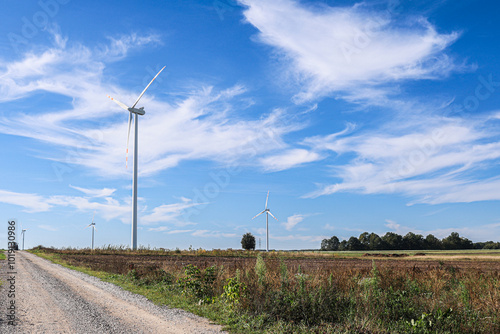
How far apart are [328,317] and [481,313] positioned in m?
4.26

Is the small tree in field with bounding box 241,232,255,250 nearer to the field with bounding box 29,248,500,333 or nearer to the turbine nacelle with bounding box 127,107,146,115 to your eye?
the turbine nacelle with bounding box 127,107,146,115

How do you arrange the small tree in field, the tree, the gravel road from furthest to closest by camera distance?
the tree
the small tree in field
the gravel road

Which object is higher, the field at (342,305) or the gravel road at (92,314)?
the field at (342,305)

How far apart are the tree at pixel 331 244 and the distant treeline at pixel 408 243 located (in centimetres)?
215

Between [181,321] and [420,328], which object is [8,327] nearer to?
[181,321]

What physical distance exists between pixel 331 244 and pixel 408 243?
97.4 feet

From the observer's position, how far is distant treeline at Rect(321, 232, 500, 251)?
141375 mm

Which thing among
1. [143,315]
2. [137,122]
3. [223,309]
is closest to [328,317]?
[223,309]

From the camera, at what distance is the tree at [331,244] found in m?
154

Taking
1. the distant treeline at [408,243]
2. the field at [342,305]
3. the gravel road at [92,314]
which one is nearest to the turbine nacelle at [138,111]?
the gravel road at [92,314]

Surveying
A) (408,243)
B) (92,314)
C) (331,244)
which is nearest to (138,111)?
(92,314)

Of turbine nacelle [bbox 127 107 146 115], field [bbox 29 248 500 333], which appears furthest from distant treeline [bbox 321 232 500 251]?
field [bbox 29 248 500 333]

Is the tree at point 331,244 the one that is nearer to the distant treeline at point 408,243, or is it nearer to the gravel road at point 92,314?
the distant treeline at point 408,243

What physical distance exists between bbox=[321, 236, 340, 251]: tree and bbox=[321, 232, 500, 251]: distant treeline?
215cm
